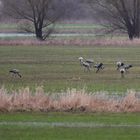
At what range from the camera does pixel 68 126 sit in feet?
57.7

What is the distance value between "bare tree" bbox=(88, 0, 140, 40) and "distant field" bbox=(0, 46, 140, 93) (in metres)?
17.8

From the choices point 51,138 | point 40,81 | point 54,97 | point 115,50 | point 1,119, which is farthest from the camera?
point 115,50

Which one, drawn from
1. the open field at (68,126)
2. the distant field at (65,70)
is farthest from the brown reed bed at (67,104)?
the distant field at (65,70)

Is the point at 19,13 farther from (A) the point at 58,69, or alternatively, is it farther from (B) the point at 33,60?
(A) the point at 58,69

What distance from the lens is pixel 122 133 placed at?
54.1 feet

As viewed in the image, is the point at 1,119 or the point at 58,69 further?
the point at 58,69

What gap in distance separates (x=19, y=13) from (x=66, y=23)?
59.7 m

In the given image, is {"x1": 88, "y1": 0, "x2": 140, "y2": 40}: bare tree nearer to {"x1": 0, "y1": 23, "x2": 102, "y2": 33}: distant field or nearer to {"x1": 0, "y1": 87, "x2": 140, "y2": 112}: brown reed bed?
{"x1": 0, "y1": 23, "x2": 102, "y2": 33}: distant field

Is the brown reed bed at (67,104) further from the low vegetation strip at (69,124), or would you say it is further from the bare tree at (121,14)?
the bare tree at (121,14)

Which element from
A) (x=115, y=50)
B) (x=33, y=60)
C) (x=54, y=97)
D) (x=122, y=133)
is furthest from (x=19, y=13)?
(x=122, y=133)

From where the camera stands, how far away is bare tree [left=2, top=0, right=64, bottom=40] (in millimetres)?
79625

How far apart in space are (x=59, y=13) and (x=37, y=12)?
3.12m

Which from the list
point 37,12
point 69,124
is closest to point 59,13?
point 37,12

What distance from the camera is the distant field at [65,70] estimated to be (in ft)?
99.0
